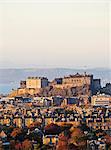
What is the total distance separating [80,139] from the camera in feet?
11.9

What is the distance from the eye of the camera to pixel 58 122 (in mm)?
5191

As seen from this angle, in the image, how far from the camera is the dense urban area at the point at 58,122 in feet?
11.7

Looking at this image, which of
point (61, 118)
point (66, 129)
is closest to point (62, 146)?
point (66, 129)

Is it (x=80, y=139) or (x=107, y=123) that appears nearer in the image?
(x=80, y=139)

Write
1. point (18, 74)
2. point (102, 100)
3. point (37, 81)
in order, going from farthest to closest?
point (37, 81)
point (102, 100)
point (18, 74)

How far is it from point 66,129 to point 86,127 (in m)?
0.26

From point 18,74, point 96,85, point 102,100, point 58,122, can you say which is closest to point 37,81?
point 96,85

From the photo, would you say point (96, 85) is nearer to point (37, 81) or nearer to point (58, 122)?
point (37, 81)

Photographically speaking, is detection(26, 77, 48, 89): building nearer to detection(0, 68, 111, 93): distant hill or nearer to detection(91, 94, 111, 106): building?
detection(91, 94, 111, 106): building

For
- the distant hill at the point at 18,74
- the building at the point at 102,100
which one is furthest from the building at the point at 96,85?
the distant hill at the point at 18,74

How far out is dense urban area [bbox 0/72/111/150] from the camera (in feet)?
11.7

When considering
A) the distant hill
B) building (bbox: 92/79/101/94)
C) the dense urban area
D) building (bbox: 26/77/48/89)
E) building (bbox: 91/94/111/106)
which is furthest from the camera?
building (bbox: 91/94/111/106)

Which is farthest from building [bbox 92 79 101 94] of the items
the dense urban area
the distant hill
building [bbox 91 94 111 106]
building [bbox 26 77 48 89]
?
the distant hill

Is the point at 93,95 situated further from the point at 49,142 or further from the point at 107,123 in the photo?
the point at 49,142
